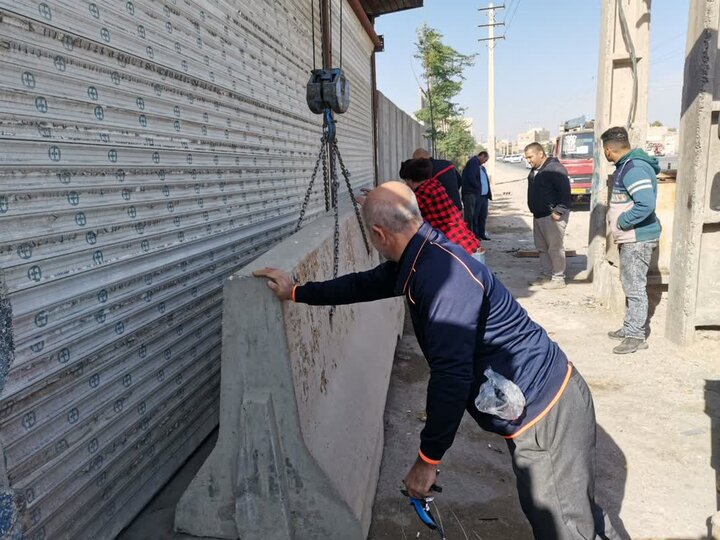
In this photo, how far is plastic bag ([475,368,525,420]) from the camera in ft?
7.13

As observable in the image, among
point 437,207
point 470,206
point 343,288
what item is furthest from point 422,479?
point 470,206

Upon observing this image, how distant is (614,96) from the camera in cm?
716

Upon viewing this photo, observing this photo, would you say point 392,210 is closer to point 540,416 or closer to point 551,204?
point 540,416

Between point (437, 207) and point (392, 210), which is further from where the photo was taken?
point (437, 207)

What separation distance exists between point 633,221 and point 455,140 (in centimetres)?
2440

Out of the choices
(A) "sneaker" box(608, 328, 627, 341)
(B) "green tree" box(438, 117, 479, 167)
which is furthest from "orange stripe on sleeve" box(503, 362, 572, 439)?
(B) "green tree" box(438, 117, 479, 167)

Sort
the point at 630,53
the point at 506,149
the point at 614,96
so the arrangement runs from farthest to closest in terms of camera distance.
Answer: the point at 506,149
the point at 614,96
the point at 630,53

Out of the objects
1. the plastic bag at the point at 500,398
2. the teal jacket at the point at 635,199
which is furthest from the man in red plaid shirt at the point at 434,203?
the plastic bag at the point at 500,398

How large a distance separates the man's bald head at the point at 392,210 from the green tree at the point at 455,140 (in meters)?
26.8

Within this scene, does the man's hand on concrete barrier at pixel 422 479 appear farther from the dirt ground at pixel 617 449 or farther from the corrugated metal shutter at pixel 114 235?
the corrugated metal shutter at pixel 114 235

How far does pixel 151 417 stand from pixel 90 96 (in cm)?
A: 149

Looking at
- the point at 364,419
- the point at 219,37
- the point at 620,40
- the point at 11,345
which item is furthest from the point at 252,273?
the point at 620,40

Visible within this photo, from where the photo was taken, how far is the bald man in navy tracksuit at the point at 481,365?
198 cm

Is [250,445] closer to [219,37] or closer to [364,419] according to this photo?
[364,419]
